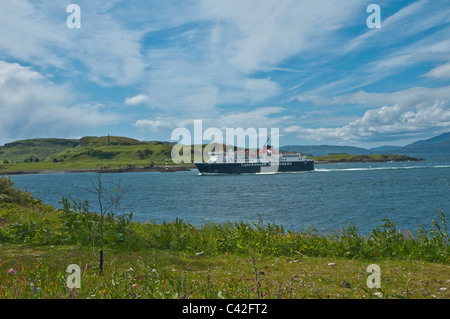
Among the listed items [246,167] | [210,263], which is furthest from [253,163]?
[210,263]

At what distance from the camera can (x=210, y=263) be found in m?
9.09

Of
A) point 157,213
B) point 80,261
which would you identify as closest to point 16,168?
point 157,213

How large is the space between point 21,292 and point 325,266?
22.6ft

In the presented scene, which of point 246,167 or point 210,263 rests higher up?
point 246,167

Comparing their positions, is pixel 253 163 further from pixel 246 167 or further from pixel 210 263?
pixel 210 263

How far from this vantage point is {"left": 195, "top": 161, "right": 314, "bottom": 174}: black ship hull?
393ft

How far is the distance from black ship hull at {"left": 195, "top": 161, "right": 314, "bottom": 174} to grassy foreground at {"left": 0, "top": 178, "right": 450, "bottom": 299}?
349 feet

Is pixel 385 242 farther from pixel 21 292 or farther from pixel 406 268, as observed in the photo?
pixel 21 292

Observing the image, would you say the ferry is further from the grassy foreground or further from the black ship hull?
the grassy foreground

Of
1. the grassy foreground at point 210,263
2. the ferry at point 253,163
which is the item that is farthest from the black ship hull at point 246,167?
the grassy foreground at point 210,263

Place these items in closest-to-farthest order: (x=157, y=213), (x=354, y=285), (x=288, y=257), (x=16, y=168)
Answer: (x=354, y=285) → (x=288, y=257) → (x=157, y=213) → (x=16, y=168)

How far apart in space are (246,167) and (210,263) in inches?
4415

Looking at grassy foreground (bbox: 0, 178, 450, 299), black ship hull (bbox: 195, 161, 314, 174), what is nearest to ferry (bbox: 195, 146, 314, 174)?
black ship hull (bbox: 195, 161, 314, 174)
